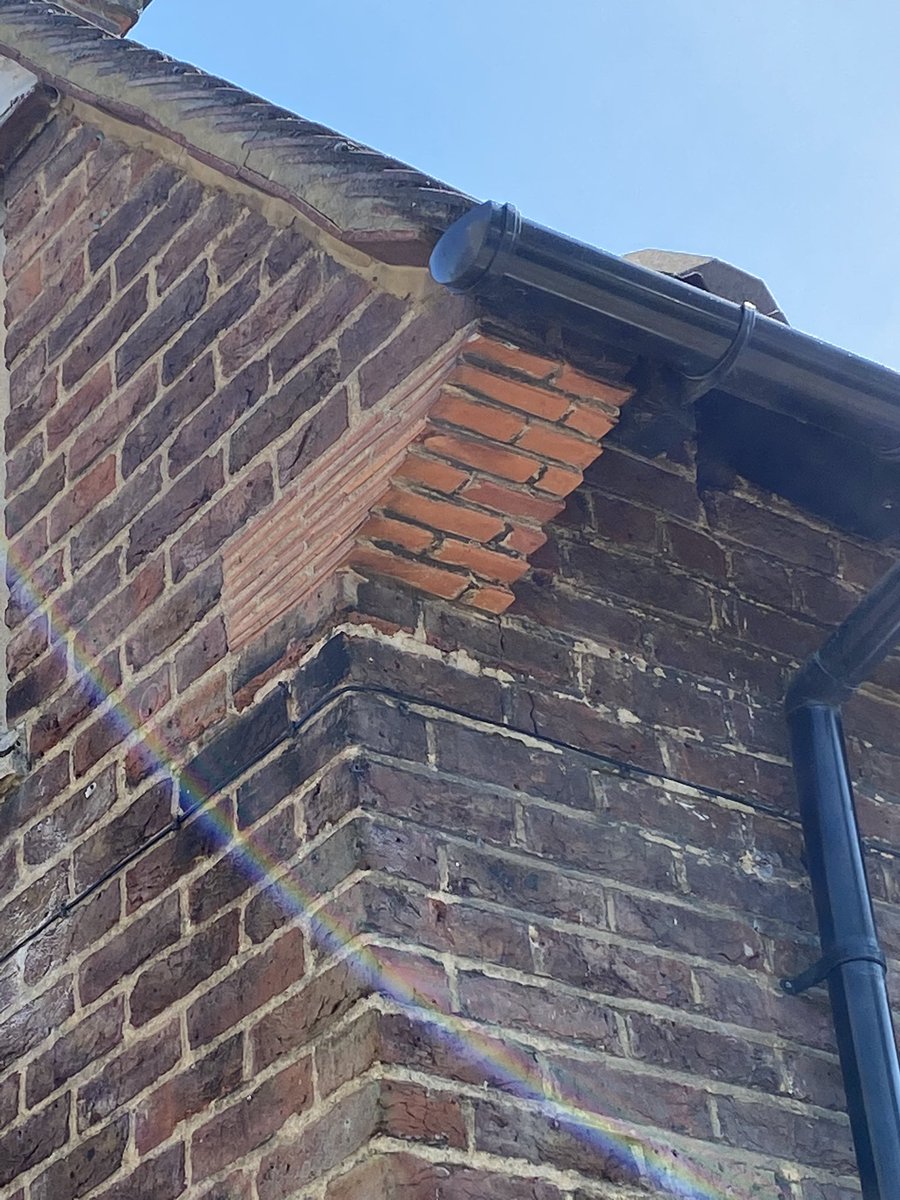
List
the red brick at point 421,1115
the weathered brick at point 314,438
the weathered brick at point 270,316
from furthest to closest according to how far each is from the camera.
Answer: the weathered brick at point 270,316, the weathered brick at point 314,438, the red brick at point 421,1115

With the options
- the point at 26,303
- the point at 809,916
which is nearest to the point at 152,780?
the point at 809,916

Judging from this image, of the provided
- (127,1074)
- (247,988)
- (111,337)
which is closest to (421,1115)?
(247,988)

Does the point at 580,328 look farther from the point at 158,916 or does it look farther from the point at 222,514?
the point at 158,916

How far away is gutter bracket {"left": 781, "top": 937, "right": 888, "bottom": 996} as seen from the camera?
11.0 ft

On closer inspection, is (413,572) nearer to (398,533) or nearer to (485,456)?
(398,533)

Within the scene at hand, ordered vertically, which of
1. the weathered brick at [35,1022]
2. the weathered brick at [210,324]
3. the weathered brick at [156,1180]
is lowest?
the weathered brick at [156,1180]

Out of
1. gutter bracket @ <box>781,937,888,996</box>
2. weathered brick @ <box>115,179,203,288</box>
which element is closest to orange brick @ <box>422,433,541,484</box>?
gutter bracket @ <box>781,937,888,996</box>

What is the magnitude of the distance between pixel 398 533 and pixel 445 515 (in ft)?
0.31

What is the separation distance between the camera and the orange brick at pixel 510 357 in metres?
3.20

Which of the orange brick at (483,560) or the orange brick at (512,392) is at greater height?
the orange brick at (512,392)

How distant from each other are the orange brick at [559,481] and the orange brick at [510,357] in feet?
0.63

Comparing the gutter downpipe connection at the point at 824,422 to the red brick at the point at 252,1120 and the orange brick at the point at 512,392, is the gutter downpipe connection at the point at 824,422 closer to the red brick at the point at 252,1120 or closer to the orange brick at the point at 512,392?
the orange brick at the point at 512,392

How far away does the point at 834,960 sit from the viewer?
335 centimetres

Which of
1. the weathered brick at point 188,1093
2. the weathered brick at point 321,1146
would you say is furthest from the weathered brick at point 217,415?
the weathered brick at point 321,1146
